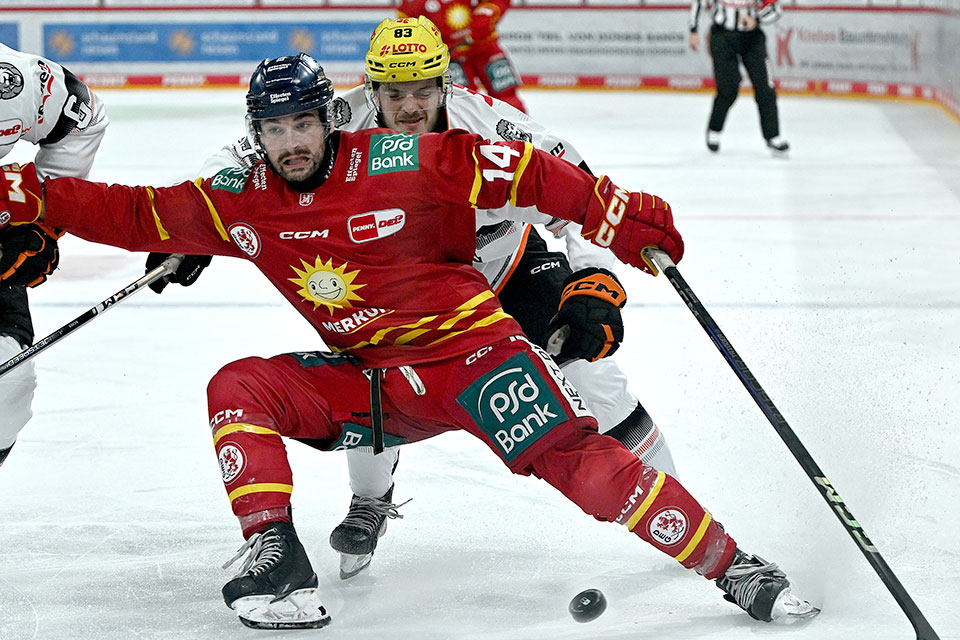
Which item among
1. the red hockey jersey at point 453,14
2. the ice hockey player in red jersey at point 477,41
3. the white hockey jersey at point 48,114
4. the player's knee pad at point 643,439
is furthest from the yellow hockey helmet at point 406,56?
the ice hockey player in red jersey at point 477,41

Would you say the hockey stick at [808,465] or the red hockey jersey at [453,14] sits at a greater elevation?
the red hockey jersey at [453,14]

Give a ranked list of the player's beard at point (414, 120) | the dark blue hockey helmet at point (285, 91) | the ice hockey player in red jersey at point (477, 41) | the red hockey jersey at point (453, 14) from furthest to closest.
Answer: the ice hockey player in red jersey at point (477, 41), the red hockey jersey at point (453, 14), the player's beard at point (414, 120), the dark blue hockey helmet at point (285, 91)

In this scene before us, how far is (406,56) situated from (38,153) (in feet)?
2.74

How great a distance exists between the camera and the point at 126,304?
4992mm

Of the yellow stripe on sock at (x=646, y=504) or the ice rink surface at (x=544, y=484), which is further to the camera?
the ice rink surface at (x=544, y=484)

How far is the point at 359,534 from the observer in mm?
2645

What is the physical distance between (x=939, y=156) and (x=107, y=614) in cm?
700

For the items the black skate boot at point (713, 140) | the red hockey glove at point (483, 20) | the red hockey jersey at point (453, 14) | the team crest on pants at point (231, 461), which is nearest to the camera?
the team crest on pants at point (231, 461)

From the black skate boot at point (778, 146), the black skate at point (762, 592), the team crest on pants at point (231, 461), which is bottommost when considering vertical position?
the black skate boot at point (778, 146)

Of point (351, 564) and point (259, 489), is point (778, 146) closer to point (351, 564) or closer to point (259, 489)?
point (351, 564)

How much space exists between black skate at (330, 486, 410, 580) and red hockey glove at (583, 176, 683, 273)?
2.51 ft

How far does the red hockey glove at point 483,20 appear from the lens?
747 centimetres

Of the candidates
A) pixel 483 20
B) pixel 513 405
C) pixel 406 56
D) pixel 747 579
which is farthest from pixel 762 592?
pixel 483 20

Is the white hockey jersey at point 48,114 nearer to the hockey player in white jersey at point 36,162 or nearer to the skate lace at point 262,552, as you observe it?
the hockey player in white jersey at point 36,162
